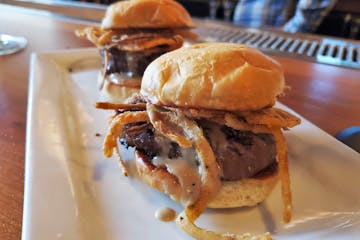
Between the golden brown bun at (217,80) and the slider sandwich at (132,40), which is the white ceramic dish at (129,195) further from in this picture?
the slider sandwich at (132,40)

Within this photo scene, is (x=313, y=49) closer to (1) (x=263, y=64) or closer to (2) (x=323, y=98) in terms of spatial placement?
(2) (x=323, y=98)

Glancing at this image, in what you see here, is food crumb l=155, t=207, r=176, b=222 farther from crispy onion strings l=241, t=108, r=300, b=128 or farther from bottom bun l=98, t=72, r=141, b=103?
bottom bun l=98, t=72, r=141, b=103

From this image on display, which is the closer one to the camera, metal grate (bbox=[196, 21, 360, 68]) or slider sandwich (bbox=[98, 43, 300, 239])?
slider sandwich (bbox=[98, 43, 300, 239])

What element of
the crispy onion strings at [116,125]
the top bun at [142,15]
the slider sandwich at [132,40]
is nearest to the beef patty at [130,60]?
the slider sandwich at [132,40]

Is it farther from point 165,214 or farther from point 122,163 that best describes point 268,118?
point 122,163

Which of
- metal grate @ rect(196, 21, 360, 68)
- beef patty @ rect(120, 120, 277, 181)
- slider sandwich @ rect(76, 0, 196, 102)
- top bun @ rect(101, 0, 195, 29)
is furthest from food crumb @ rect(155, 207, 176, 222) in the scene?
metal grate @ rect(196, 21, 360, 68)

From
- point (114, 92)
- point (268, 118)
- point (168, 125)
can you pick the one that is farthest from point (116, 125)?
point (114, 92)
